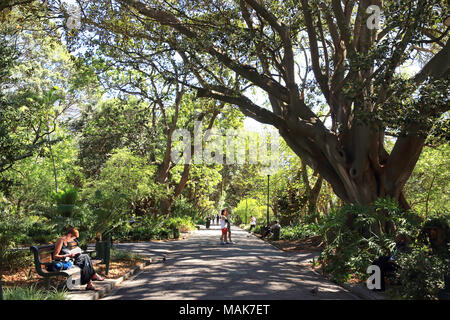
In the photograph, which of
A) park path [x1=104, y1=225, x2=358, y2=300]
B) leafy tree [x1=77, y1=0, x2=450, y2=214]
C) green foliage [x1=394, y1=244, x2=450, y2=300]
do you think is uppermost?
leafy tree [x1=77, y1=0, x2=450, y2=214]

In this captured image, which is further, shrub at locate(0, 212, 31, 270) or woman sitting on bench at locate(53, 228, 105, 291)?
shrub at locate(0, 212, 31, 270)

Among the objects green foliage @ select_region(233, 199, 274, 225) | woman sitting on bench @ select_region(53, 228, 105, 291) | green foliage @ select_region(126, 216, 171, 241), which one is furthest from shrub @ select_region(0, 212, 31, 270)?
green foliage @ select_region(233, 199, 274, 225)

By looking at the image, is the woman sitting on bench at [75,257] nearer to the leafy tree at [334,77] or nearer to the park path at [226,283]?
the park path at [226,283]

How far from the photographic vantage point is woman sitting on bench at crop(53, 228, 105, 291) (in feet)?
25.4

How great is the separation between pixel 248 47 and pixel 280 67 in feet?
8.24

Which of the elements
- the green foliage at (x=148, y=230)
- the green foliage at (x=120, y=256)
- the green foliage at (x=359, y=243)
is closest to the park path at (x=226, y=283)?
the green foliage at (x=359, y=243)

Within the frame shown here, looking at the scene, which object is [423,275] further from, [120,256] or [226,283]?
[120,256]

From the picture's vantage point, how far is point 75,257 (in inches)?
323

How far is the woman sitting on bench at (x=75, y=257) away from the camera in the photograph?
25.4 feet

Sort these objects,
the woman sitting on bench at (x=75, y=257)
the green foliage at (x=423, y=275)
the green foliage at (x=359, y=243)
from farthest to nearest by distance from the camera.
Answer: the green foliage at (x=359, y=243)
the woman sitting on bench at (x=75, y=257)
the green foliage at (x=423, y=275)

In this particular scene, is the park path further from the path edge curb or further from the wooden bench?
the wooden bench

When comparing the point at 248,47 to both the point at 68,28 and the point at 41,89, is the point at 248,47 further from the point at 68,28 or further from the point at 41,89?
the point at 41,89

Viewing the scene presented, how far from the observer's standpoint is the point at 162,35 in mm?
14164
